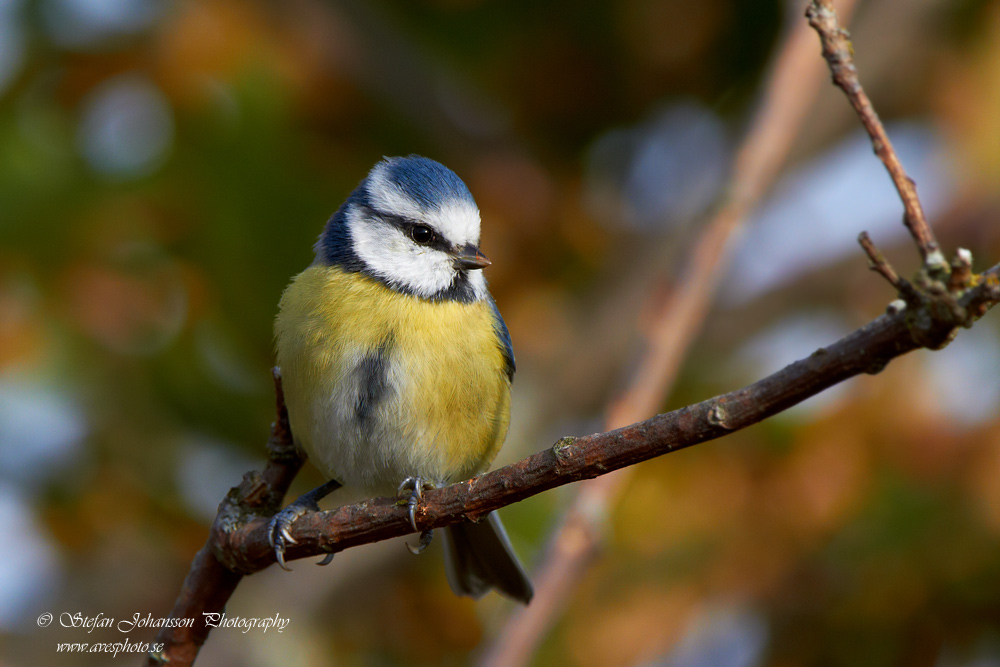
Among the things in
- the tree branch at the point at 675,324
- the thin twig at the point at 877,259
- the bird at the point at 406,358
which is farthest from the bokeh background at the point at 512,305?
the thin twig at the point at 877,259

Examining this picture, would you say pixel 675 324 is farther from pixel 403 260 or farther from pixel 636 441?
pixel 636 441

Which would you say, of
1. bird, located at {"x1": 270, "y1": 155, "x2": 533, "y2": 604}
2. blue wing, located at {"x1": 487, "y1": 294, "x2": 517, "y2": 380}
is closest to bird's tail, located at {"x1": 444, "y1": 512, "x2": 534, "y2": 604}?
bird, located at {"x1": 270, "y1": 155, "x2": 533, "y2": 604}

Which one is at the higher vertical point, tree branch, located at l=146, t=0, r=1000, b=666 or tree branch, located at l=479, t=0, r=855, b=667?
tree branch, located at l=479, t=0, r=855, b=667

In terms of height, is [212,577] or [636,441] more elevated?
[212,577]

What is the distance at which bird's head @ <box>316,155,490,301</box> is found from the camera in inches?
98.4

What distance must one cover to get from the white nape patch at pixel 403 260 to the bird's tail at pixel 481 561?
2.21ft

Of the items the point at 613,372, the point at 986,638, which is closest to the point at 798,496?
the point at 986,638

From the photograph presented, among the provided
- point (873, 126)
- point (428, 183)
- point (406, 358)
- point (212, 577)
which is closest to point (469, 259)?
→ point (428, 183)

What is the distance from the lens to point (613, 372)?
13.4 feet

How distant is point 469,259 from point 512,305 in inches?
63.1

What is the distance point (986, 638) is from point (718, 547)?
85 centimetres

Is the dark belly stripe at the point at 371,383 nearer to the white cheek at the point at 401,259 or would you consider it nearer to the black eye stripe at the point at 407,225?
the white cheek at the point at 401,259

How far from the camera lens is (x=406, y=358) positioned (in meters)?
2.28

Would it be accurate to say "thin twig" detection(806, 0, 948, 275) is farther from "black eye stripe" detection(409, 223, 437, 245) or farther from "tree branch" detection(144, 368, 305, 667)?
"black eye stripe" detection(409, 223, 437, 245)
